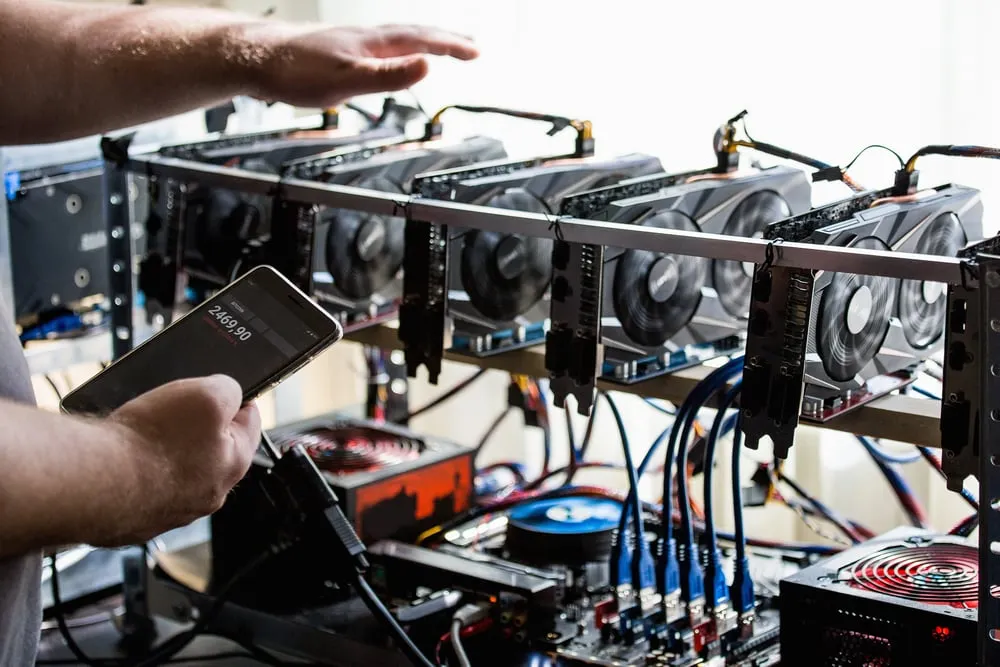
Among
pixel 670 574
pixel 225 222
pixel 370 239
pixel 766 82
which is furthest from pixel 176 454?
pixel 766 82

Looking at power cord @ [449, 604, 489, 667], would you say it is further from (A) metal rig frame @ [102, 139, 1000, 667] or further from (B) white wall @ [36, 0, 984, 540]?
(B) white wall @ [36, 0, 984, 540]

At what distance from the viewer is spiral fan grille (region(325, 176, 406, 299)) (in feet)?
4.82

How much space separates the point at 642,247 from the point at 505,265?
25 cm

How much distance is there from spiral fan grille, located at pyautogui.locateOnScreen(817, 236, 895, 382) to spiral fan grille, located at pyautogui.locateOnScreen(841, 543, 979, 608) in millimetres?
169

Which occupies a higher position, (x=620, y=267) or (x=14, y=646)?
(x=620, y=267)

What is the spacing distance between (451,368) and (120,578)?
107 centimetres

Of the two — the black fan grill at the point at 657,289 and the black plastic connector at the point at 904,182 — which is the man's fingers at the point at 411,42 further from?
the black plastic connector at the point at 904,182

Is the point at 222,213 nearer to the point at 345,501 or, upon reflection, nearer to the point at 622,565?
the point at 345,501

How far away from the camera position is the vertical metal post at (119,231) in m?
1.57

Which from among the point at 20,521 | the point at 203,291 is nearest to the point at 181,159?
the point at 203,291

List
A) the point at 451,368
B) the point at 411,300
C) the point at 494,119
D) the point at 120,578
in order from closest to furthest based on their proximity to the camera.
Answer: the point at 411,300 → the point at 120,578 → the point at 494,119 → the point at 451,368

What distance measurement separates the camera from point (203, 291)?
1.64 meters

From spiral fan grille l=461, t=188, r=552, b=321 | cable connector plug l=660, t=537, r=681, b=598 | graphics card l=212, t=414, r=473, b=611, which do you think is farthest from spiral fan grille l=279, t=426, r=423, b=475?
cable connector plug l=660, t=537, r=681, b=598

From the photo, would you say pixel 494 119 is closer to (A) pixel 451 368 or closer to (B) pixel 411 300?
(A) pixel 451 368
